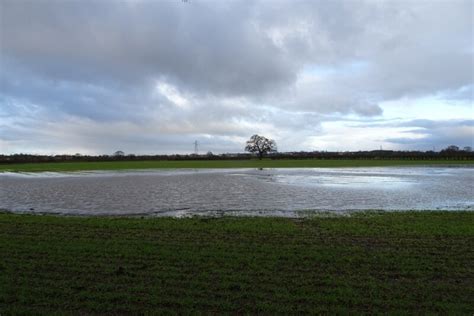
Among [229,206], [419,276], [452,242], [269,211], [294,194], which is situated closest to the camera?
[419,276]

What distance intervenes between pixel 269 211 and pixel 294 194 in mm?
7027

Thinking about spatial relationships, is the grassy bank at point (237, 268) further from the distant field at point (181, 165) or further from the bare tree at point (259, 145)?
the bare tree at point (259, 145)

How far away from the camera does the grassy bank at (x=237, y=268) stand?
206 inches

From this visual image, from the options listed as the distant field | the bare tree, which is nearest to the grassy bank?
the distant field

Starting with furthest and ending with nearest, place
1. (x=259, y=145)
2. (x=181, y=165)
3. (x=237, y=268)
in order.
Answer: (x=259, y=145) → (x=181, y=165) → (x=237, y=268)

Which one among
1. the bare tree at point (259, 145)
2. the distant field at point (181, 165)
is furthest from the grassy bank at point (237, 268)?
the bare tree at point (259, 145)

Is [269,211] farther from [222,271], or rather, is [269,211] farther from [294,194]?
[222,271]

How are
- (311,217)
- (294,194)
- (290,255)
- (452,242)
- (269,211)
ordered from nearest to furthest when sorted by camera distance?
(290,255)
(452,242)
(311,217)
(269,211)
(294,194)

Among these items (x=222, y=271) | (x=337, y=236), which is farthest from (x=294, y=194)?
(x=222, y=271)

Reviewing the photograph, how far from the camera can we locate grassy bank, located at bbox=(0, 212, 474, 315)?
524 centimetres

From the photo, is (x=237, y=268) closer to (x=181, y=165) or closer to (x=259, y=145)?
(x=181, y=165)

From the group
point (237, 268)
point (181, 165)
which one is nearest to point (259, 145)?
point (181, 165)

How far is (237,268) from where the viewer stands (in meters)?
6.80

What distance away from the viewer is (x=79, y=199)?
2050 cm
